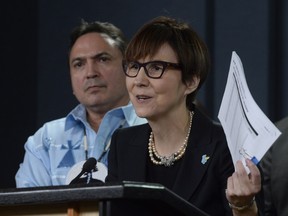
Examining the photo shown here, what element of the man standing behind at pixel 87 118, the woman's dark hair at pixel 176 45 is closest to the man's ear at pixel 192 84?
the woman's dark hair at pixel 176 45

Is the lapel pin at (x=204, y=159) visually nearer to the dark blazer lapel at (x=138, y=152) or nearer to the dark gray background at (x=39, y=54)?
the dark blazer lapel at (x=138, y=152)

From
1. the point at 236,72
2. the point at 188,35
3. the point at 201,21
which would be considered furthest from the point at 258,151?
the point at 201,21

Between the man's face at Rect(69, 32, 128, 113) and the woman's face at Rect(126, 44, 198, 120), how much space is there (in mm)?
1043

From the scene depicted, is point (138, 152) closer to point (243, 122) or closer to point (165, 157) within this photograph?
point (165, 157)

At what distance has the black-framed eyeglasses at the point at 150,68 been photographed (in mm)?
2387

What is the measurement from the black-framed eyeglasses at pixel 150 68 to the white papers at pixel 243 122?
1.83 ft

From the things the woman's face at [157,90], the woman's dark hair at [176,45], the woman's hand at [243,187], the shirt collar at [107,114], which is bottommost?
the woman's hand at [243,187]

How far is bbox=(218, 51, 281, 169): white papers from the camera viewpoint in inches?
66.8

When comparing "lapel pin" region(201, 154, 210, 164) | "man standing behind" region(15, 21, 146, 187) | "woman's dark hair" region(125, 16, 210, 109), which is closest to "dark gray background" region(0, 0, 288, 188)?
"man standing behind" region(15, 21, 146, 187)

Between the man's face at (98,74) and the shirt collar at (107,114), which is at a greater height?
the man's face at (98,74)

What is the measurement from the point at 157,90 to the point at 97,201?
34.8 inches

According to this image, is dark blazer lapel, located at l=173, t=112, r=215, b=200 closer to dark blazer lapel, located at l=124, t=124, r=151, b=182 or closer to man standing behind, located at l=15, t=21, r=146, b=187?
dark blazer lapel, located at l=124, t=124, r=151, b=182

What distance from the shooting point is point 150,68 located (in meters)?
2.40

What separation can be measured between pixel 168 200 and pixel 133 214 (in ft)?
0.23
